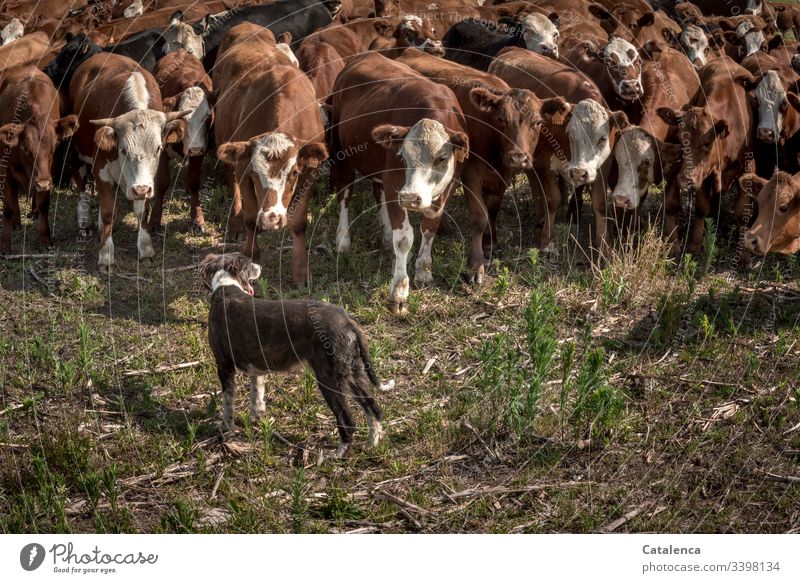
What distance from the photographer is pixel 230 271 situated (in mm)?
8109

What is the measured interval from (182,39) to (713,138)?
7099 millimetres

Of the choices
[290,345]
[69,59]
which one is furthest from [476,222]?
[69,59]

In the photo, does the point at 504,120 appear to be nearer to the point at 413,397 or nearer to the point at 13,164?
the point at 413,397

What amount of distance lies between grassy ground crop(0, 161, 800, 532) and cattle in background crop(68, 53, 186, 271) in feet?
1.84

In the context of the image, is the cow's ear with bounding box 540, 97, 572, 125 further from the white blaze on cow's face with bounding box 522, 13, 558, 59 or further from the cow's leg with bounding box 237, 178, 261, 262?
the white blaze on cow's face with bounding box 522, 13, 558, 59

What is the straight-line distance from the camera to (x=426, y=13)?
1766cm

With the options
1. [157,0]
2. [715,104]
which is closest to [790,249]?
[715,104]

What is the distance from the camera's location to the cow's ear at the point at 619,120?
11.0 metres

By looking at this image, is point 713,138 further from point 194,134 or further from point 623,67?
point 194,134

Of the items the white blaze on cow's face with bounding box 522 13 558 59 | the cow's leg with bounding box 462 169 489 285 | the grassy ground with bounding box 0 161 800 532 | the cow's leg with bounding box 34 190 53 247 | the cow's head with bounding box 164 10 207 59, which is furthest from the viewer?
the cow's head with bounding box 164 10 207 59

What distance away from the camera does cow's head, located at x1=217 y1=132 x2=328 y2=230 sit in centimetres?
1009

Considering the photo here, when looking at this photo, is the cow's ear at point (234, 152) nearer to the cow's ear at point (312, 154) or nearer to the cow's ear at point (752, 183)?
the cow's ear at point (312, 154)

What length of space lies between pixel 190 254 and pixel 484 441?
453 centimetres

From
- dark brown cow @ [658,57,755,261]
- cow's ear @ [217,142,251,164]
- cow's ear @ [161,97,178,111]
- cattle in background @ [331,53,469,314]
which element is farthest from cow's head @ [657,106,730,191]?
cow's ear @ [161,97,178,111]
